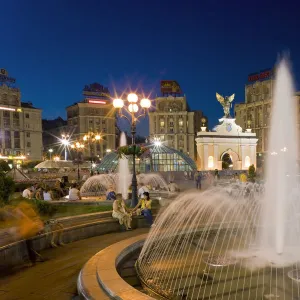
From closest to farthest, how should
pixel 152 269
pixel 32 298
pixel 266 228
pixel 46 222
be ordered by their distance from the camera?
pixel 32 298, pixel 152 269, pixel 46 222, pixel 266 228

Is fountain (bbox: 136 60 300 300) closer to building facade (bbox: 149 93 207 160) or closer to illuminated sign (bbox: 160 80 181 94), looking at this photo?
illuminated sign (bbox: 160 80 181 94)

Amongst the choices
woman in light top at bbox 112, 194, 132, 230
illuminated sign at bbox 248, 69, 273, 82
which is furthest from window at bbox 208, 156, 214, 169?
woman in light top at bbox 112, 194, 132, 230

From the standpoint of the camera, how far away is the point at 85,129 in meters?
102

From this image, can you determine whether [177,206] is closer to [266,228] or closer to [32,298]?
[266,228]

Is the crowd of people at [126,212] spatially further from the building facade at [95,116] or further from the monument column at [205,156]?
the building facade at [95,116]

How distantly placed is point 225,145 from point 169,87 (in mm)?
39021

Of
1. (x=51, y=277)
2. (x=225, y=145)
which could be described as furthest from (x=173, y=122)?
(x=51, y=277)

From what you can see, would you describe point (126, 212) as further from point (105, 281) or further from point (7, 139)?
point (7, 139)

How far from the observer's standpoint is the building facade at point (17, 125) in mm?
84500

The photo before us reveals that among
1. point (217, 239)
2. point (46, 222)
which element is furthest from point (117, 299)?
point (217, 239)

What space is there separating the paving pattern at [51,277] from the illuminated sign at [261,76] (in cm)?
8884

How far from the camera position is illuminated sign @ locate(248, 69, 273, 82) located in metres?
88.4

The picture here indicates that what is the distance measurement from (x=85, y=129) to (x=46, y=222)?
312ft

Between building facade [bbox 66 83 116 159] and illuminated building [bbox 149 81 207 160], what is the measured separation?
14548 millimetres
